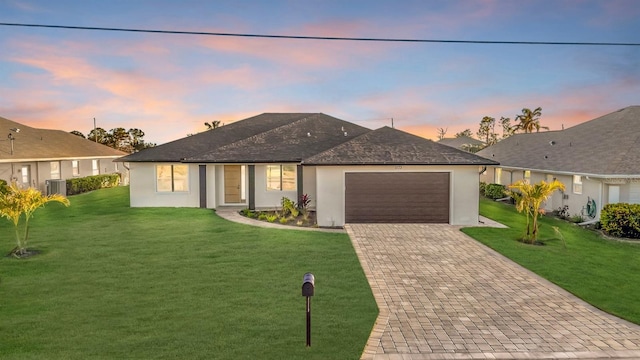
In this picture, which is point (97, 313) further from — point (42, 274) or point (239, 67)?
point (239, 67)

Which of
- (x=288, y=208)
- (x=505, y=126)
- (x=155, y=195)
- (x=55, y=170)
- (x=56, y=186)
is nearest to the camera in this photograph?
(x=288, y=208)

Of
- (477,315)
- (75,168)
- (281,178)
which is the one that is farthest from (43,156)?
(477,315)

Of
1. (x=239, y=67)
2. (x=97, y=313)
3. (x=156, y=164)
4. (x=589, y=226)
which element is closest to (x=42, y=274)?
(x=97, y=313)

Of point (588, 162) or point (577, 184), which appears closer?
point (588, 162)

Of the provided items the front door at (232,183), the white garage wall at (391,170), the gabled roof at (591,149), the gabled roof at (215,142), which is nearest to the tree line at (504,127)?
the gabled roof at (591,149)

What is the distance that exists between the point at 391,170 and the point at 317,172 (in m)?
3.27

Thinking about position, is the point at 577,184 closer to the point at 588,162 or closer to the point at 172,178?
the point at 588,162

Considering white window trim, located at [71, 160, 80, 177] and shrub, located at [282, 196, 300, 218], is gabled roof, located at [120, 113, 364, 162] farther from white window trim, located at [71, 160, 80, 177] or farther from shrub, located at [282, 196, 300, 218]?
white window trim, located at [71, 160, 80, 177]

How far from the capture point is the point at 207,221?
1623cm

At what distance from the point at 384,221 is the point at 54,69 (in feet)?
73.2

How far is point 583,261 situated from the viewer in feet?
36.9

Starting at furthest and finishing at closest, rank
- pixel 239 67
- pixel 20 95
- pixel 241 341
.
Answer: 1. pixel 20 95
2. pixel 239 67
3. pixel 241 341

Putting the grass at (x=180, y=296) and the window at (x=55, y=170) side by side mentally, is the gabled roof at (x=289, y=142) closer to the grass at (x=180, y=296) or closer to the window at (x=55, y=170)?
the grass at (x=180, y=296)

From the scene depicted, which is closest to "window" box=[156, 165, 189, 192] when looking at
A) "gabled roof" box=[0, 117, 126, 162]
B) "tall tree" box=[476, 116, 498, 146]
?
"gabled roof" box=[0, 117, 126, 162]
